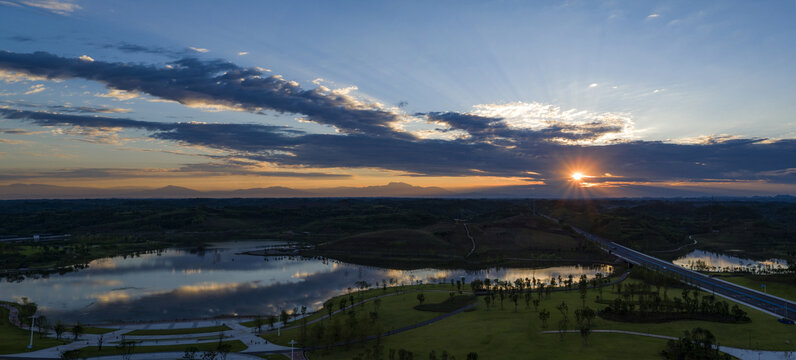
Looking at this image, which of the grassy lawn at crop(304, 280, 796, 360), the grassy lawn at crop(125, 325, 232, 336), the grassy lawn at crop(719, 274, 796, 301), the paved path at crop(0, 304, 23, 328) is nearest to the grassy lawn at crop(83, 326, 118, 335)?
the grassy lawn at crop(125, 325, 232, 336)

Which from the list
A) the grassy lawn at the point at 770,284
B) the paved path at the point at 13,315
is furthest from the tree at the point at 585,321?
the paved path at the point at 13,315

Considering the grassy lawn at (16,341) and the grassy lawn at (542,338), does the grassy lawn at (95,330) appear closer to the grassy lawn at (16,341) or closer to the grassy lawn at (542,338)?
the grassy lawn at (16,341)

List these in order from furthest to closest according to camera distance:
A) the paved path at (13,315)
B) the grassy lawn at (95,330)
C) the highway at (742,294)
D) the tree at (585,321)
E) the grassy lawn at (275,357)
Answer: the highway at (742,294), the paved path at (13,315), the grassy lawn at (95,330), the grassy lawn at (275,357), the tree at (585,321)

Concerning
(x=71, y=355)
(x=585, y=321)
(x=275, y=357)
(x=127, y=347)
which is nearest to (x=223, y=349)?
(x=275, y=357)

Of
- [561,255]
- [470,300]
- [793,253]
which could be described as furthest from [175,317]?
[793,253]

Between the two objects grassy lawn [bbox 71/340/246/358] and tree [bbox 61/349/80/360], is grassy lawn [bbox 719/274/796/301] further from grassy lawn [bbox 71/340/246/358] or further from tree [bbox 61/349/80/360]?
tree [bbox 61/349/80/360]

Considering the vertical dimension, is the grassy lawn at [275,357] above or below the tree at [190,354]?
below
